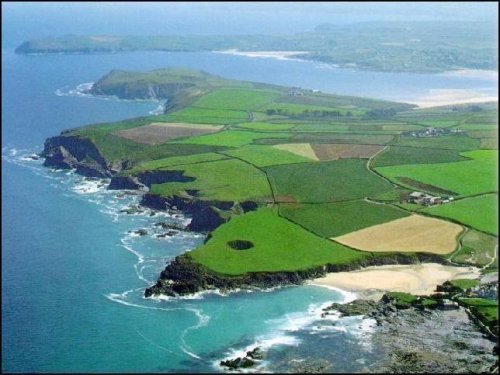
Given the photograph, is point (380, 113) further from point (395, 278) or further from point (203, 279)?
point (203, 279)

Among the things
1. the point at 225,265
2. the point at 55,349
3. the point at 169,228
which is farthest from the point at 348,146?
the point at 55,349

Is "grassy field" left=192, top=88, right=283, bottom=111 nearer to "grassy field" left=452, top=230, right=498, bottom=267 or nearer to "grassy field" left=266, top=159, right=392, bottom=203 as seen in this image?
"grassy field" left=266, top=159, right=392, bottom=203

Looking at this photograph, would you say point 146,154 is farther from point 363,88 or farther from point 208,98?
point 363,88

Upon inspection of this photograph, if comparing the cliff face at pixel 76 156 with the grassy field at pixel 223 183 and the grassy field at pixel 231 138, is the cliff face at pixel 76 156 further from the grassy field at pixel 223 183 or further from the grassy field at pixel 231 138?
the grassy field at pixel 223 183

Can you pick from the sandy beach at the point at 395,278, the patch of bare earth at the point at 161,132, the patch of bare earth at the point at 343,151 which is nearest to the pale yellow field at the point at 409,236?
the sandy beach at the point at 395,278

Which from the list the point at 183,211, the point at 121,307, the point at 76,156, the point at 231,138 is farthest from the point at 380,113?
the point at 121,307

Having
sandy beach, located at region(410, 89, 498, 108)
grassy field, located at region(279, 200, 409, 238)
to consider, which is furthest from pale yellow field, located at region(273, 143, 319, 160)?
sandy beach, located at region(410, 89, 498, 108)

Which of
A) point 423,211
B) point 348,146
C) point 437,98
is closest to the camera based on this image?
point 423,211

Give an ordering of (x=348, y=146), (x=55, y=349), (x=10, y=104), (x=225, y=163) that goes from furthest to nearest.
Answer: (x=10, y=104) < (x=348, y=146) < (x=225, y=163) < (x=55, y=349)
